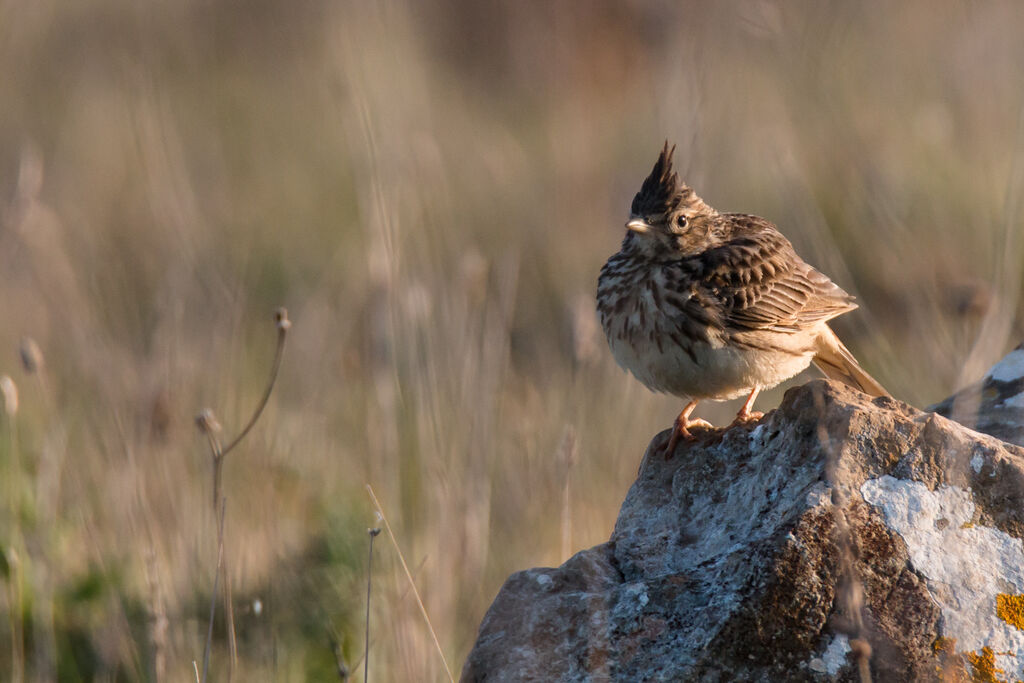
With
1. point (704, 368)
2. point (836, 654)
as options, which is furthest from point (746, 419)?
point (836, 654)

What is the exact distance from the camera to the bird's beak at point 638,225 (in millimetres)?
4559

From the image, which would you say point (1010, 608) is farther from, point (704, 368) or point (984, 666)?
point (704, 368)

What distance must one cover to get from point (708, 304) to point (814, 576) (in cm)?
174

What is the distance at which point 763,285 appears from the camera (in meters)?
4.58

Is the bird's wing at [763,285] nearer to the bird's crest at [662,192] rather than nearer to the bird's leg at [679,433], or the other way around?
the bird's crest at [662,192]

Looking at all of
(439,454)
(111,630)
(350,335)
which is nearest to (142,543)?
(111,630)

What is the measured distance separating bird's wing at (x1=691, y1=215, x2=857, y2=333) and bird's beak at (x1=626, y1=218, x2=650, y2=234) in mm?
221

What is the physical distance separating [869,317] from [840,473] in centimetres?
513

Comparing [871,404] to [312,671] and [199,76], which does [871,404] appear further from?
[199,76]

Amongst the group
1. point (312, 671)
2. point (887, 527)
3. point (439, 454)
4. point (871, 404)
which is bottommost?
point (312, 671)

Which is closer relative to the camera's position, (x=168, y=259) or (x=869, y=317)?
(x=869, y=317)

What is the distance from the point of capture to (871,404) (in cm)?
320

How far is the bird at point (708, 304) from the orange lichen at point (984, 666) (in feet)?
5.38

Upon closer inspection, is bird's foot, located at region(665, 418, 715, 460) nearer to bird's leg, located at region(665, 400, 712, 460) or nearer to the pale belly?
bird's leg, located at region(665, 400, 712, 460)
